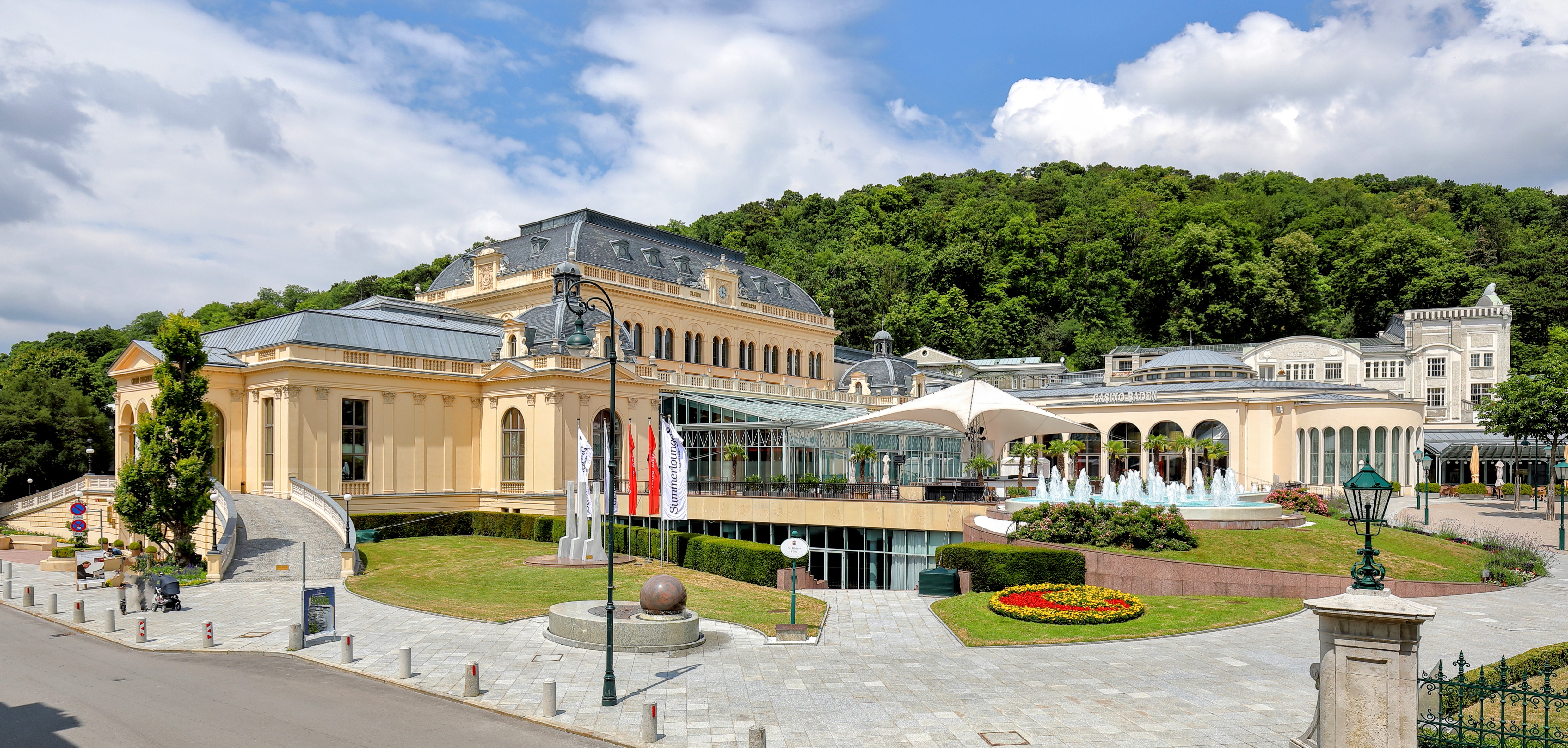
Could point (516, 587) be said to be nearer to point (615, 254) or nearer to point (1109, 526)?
point (1109, 526)

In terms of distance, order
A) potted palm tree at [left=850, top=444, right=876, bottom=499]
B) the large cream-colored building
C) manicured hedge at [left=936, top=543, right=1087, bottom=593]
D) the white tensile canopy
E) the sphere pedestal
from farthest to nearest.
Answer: potted palm tree at [left=850, top=444, right=876, bottom=499]
the large cream-colored building
the white tensile canopy
manicured hedge at [left=936, top=543, right=1087, bottom=593]
the sphere pedestal

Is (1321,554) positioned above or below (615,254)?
below

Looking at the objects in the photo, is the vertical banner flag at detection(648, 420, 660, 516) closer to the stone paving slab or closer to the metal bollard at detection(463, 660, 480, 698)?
the stone paving slab

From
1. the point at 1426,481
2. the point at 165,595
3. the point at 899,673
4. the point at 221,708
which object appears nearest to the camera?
the point at 221,708

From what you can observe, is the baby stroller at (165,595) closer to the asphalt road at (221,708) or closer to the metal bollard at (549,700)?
the asphalt road at (221,708)

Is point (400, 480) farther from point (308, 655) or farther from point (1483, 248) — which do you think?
point (1483, 248)

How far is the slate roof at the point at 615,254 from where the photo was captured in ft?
191

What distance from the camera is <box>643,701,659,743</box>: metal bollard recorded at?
49.0 feet

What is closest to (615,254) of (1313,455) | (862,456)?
(862,456)

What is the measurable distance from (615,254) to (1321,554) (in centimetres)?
4342

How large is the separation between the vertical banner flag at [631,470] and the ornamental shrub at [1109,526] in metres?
12.5

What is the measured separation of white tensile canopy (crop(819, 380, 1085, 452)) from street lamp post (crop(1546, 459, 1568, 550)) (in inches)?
699

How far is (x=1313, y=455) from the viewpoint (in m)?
59.0

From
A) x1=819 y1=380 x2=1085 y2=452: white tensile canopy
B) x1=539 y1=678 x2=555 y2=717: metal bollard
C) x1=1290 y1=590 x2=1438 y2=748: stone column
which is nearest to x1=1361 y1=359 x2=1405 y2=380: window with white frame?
x1=819 y1=380 x2=1085 y2=452: white tensile canopy
